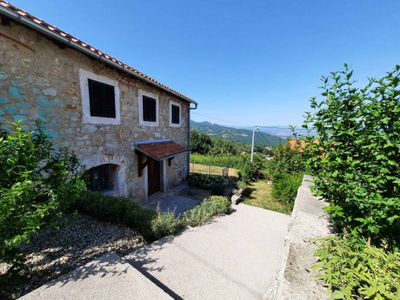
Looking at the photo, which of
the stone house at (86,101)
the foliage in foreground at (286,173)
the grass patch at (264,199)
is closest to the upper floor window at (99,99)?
the stone house at (86,101)

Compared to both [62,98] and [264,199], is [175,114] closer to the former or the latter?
[62,98]

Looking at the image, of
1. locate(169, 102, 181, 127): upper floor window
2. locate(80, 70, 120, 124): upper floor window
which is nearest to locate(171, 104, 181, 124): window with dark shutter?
locate(169, 102, 181, 127): upper floor window

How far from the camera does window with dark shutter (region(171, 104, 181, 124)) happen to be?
30.0 feet

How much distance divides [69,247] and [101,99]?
3798 mm

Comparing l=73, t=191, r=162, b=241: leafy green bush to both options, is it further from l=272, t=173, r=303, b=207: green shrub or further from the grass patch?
l=272, t=173, r=303, b=207: green shrub

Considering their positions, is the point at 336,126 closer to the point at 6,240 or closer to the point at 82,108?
the point at 6,240

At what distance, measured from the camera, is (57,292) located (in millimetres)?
1979

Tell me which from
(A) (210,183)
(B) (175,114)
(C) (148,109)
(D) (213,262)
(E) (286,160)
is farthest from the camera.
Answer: (E) (286,160)

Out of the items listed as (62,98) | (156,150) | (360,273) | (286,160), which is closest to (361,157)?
(360,273)

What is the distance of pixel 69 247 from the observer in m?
3.02

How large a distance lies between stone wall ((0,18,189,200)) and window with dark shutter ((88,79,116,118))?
313 mm

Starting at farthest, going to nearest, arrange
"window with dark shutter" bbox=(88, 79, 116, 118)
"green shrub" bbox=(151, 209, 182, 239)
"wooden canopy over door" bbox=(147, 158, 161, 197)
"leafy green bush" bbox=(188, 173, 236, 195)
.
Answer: "leafy green bush" bbox=(188, 173, 236, 195) < "wooden canopy over door" bbox=(147, 158, 161, 197) < "window with dark shutter" bbox=(88, 79, 116, 118) < "green shrub" bbox=(151, 209, 182, 239)

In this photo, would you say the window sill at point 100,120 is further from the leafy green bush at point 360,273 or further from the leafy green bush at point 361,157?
the leafy green bush at point 360,273

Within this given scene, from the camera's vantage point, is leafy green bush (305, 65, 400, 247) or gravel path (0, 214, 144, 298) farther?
gravel path (0, 214, 144, 298)
